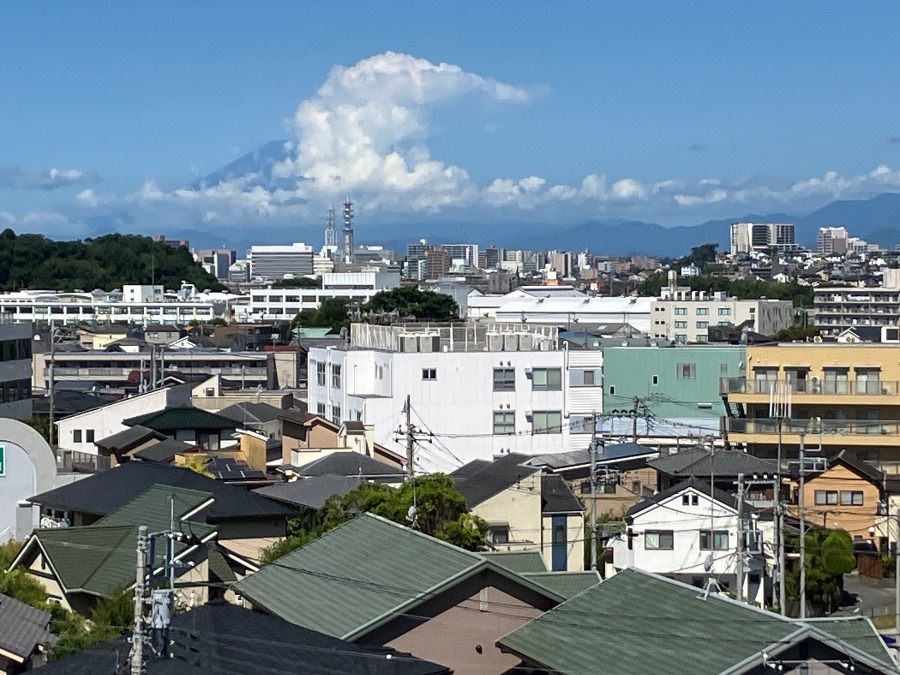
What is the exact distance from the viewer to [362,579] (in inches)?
536

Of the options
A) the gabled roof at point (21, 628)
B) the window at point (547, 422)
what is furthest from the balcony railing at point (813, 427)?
the gabled roof at point (21, 628)

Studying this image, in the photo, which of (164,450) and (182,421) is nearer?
(164,450)

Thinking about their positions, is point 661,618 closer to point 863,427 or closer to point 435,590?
point 435,590

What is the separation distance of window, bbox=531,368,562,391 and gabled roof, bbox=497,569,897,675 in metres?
21.8

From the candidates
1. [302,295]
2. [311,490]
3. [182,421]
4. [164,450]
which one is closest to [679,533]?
[311,490]

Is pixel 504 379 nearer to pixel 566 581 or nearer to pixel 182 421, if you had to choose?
pixel 182 421

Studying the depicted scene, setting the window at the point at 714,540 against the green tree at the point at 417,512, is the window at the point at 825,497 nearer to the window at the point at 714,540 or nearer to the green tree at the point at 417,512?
the window at the point at 714,540

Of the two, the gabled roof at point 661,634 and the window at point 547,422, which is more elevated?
the gabled roof at point 661,634

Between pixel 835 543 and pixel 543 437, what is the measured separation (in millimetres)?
12097

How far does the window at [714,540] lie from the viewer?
2242 cm

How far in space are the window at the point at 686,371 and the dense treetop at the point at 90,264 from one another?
93.6 metres

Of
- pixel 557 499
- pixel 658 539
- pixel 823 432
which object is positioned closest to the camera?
pixel 658 539

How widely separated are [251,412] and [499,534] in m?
14.4

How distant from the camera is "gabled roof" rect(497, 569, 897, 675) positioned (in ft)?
35.9
